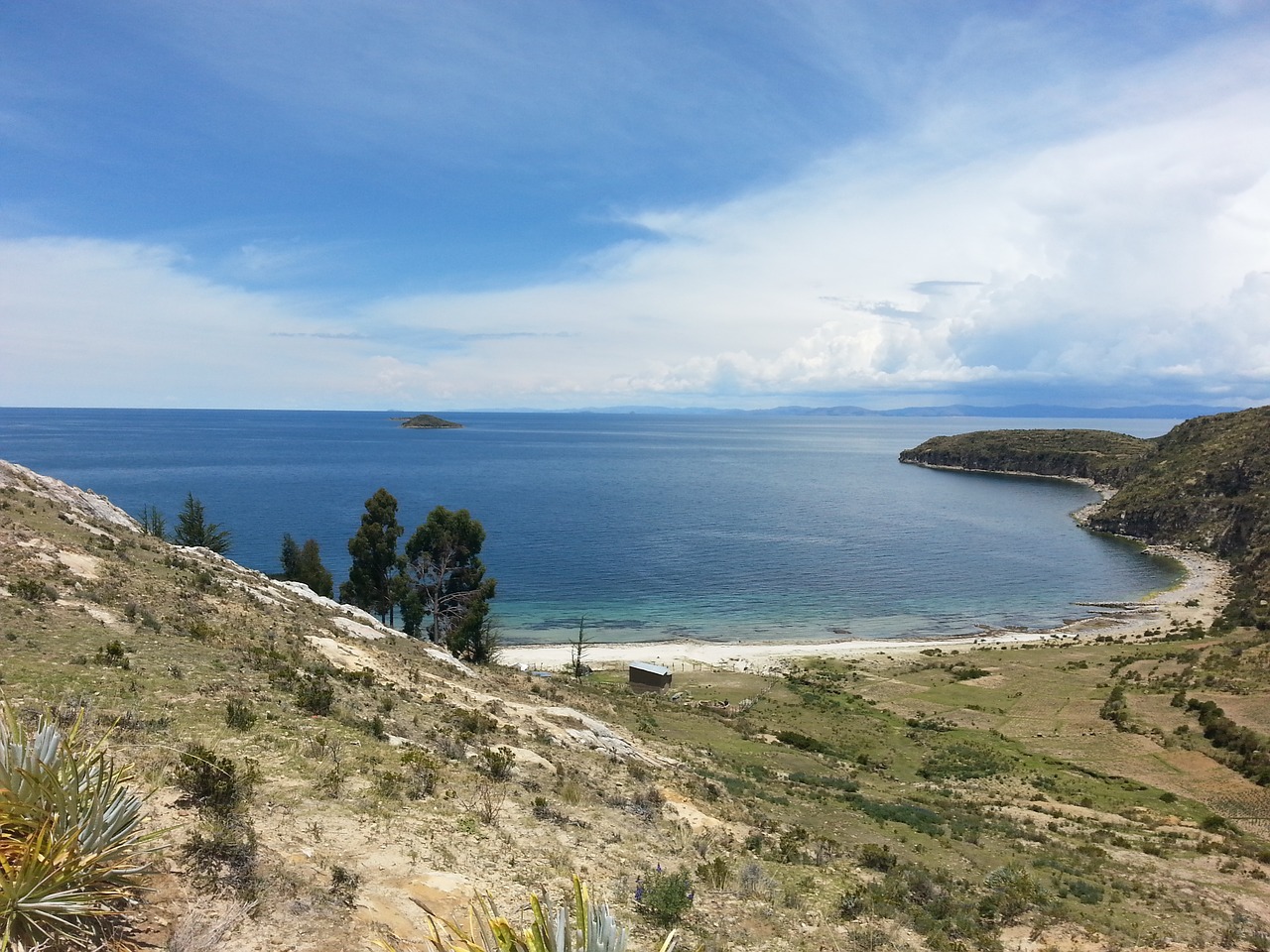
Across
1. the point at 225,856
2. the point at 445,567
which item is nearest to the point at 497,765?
the point at 225,856

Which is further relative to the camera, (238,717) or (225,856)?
(238,717)

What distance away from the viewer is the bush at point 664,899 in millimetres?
10773

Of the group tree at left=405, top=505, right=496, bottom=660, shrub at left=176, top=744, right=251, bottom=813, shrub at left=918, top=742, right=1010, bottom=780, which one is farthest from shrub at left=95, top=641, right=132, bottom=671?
tree at left=405, top=505, right=496, bottom=660

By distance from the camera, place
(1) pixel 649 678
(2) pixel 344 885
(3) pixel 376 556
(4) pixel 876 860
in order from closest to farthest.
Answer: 1. (2) pixel 344 885
2. (4) pixel 876 860
3. (1) pixel 649 678
4. (3) pixel 376 556

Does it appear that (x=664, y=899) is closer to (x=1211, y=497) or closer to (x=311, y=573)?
(x=311, y=573)

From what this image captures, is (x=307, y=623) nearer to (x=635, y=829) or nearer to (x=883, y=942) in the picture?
(x=635, y=829)

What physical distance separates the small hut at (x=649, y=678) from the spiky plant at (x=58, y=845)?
147 ft

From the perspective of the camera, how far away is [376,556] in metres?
53.4

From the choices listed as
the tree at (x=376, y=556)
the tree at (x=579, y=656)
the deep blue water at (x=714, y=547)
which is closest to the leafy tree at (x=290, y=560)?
the deep blue water at (x=714, y=547)

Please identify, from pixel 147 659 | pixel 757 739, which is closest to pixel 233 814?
pixel 147 659

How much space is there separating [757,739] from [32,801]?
33477 millimetres

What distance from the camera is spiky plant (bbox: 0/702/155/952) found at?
19.2 feet

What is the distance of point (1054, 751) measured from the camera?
3966 centimetres

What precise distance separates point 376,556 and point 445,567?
17.9 feet
